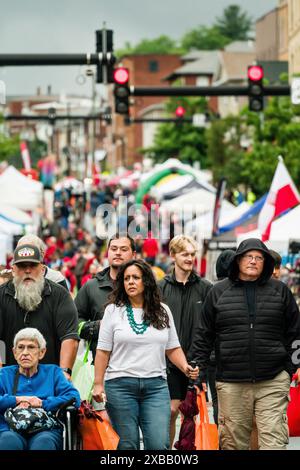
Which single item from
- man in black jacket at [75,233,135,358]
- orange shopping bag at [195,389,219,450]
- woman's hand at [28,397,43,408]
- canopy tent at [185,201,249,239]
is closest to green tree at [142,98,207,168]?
canopy tent at [185,201,249,239]

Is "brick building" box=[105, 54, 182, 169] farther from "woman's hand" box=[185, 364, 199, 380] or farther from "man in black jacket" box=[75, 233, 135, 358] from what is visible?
"woman's hand" box=[185, 364, 199, 380]

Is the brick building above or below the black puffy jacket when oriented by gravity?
above

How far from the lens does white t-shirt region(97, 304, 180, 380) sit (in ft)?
30.3

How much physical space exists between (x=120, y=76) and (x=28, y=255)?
15.2m

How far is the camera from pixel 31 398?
8.93m

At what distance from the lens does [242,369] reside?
942cm

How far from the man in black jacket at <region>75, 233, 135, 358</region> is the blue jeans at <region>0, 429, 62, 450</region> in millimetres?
1999

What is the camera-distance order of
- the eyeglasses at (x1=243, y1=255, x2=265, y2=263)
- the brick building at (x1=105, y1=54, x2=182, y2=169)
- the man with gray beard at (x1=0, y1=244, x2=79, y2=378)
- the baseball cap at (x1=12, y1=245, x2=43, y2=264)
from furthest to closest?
the brick building at (x1=105, y1=54, x2=182, y2=169)
the baseball cap at (x1=12, y1=245, x2=43, y2=264)
the man with gray beard at (x1=0, y1=244, x2=79, y2=378)
the eyeglasses at (x1=243, y1=255, x2=265, y2=263)

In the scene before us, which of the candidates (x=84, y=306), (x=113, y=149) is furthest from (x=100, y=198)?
(x=113, y=149)

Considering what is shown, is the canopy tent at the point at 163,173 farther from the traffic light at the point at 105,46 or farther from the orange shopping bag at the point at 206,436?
the orange shopping bag at the point at 206,436

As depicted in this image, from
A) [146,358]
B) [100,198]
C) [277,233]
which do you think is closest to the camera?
[146,358]

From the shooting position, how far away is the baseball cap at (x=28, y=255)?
31.9 ft
